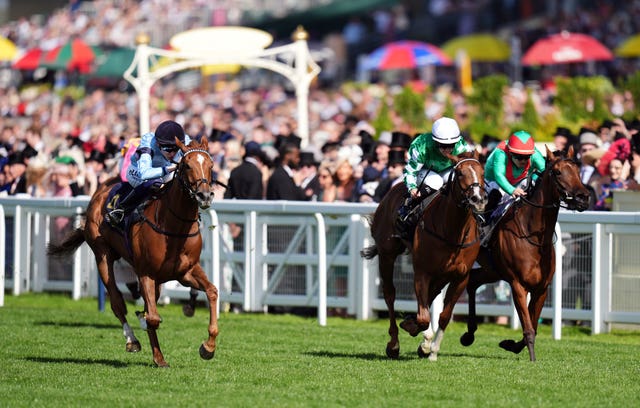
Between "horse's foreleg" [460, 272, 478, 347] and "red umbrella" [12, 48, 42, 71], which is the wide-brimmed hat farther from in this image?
"red umbrella" [12, 48, 42, 71]

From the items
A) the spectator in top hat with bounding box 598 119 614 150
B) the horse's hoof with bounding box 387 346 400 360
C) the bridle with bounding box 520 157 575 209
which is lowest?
the horse's hoof with bounding box 387 346 400 360

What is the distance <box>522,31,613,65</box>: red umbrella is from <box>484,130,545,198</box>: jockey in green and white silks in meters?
12.2

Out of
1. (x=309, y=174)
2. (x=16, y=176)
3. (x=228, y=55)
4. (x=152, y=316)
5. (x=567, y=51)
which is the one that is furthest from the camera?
(x=567, y=51)

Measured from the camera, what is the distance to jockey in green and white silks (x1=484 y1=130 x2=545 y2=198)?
37.1 feet

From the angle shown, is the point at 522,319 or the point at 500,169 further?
the point at 500,169

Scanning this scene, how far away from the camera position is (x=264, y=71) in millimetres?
39281

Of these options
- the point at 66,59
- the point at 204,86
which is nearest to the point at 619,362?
the point at 66,59

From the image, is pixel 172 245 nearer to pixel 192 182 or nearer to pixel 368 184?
pixel 192 182

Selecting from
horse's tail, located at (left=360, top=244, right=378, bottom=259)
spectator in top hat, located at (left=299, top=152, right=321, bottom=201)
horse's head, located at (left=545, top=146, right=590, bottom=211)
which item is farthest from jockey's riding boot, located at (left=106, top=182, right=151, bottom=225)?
spectator in top hat, located at (left=299, top=152, right=321, bottom=201)

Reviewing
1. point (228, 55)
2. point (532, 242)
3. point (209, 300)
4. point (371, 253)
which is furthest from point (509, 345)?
point (228, 55)

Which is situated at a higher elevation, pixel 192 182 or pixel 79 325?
pixel 192 182

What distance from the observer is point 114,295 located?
463 inches

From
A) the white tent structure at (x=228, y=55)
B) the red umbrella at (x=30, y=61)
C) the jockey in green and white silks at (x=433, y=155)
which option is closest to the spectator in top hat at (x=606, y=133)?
the jockey in green and white silks at (x=433, y=155)

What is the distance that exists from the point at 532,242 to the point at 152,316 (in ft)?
9.37
